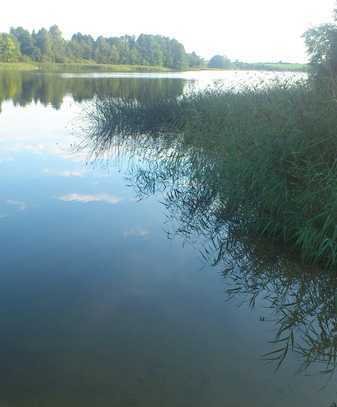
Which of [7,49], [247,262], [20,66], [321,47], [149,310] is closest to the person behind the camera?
[149,310]

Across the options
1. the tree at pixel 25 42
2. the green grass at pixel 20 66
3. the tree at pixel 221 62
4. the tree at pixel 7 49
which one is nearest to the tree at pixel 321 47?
the tree at pixel 221 62

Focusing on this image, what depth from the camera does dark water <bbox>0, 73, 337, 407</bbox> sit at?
9.51ft

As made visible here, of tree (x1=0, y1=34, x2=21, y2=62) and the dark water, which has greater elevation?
tree (x1=0, y1=34, x2=21, y2=62)

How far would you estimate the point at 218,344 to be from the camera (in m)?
3.38

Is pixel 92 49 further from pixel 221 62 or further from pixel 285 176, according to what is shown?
pixel 285 176

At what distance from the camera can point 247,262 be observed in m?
5.01

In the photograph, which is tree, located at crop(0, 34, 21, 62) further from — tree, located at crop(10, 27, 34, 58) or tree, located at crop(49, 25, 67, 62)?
tree, located at crop(49, 25, 67, 62)

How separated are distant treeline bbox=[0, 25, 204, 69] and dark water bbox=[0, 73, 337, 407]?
72177mm

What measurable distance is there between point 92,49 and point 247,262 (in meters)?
91.4

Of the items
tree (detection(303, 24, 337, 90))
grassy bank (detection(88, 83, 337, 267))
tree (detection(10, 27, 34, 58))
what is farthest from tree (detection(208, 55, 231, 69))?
grassy bank (detection(88, 83, 337, 267))

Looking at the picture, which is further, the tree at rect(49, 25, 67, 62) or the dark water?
the tree at rect(49, 25, 67, 62)

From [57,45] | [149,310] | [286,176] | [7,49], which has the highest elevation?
[57,45]

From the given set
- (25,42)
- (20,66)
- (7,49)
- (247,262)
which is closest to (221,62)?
(20,66)

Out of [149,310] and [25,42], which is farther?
[25,42]
